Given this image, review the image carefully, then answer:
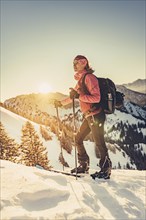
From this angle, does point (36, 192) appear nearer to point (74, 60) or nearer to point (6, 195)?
point (6, 195)

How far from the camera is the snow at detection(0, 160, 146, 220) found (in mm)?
4148

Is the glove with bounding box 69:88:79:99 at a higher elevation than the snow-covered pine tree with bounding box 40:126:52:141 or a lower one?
higher

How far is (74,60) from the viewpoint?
8195mm

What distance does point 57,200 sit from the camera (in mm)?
4742

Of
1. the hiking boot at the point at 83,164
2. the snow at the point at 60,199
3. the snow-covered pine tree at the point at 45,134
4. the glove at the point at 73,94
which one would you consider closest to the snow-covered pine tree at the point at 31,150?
the hiking boot at the point at 83,164

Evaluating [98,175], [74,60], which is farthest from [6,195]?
[74,60]

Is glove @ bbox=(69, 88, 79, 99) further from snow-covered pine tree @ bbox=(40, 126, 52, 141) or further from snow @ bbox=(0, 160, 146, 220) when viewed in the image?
snow-covered pine tree @ bbox=(40, 126, 52, 141)

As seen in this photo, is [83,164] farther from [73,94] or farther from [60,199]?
[60,199]

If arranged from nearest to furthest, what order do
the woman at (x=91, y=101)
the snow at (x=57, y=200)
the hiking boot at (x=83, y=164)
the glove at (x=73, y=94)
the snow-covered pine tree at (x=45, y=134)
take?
1. the snow at (x=57, y=200)
2. the woman at (x=91, y=101)
3. the glove at (x=73, y=94)
4. the hiking boot at (x=83, y=164)
5. the snow-covered pine tree at (x=45, y=134)

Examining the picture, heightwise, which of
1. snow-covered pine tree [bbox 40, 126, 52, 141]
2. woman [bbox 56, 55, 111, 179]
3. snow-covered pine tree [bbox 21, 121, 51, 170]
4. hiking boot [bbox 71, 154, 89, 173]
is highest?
woman [bbox 56, 55, 111, 179]

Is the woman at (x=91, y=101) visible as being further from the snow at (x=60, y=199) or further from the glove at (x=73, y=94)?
the snow at (x=60, y=199)

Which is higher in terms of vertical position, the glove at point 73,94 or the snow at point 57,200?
the glove at point 73,94

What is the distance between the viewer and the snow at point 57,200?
13.6ft

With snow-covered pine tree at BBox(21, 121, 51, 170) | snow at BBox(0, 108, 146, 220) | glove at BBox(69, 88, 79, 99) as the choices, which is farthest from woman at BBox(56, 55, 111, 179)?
snow-covered pine tree at BBox(21, 121, 51, 170)
